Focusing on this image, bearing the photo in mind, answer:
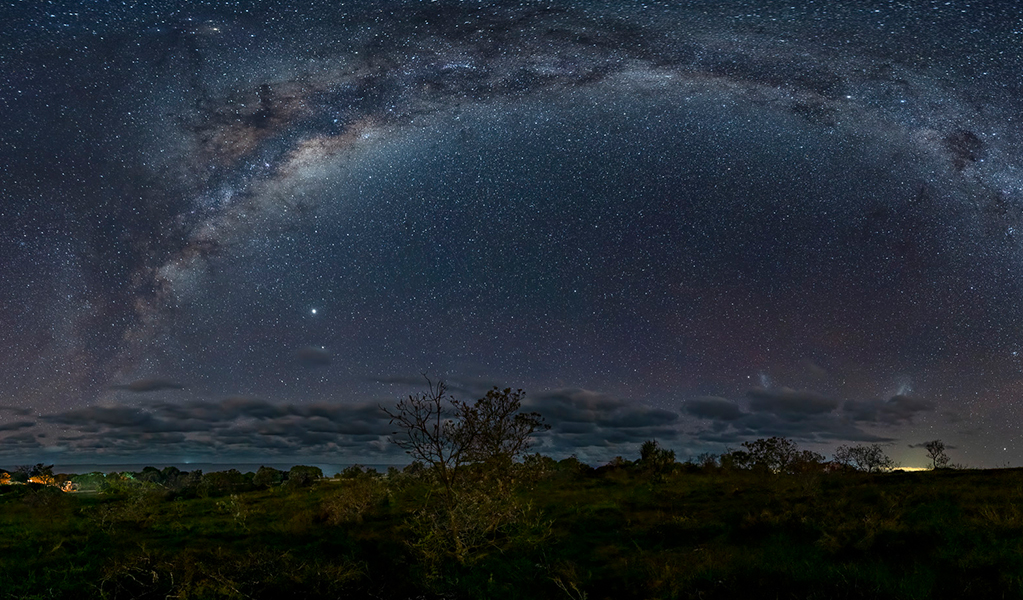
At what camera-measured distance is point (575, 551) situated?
18453 millimetres

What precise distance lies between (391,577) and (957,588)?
14.4 metres

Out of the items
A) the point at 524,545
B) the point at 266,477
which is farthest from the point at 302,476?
the point at 524,545

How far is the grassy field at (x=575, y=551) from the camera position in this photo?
1393 cm

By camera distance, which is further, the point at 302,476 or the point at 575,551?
the point at 302,476

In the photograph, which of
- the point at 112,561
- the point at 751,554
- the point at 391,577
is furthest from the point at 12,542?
the point at 751,554

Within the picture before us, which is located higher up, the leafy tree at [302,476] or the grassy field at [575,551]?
the grassy field at [575,551]

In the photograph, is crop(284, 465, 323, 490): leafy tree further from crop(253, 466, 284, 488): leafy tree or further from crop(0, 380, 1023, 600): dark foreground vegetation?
crop(0, 380, 1023, 600): dark foreground vegetation

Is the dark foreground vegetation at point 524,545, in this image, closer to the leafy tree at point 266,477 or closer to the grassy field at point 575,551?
the grassy field at point 575,551

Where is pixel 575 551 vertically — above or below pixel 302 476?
above

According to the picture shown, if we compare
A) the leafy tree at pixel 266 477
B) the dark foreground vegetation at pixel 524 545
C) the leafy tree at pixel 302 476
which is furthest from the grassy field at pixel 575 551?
the leafy tree at pixel 266 477

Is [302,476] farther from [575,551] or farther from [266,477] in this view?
[575,551]

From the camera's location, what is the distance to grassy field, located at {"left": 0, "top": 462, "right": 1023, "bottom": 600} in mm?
13930

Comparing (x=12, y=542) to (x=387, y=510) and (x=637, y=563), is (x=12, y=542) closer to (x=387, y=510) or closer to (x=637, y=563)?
(x=387, y=510)

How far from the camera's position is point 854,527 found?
1695 centimetres
